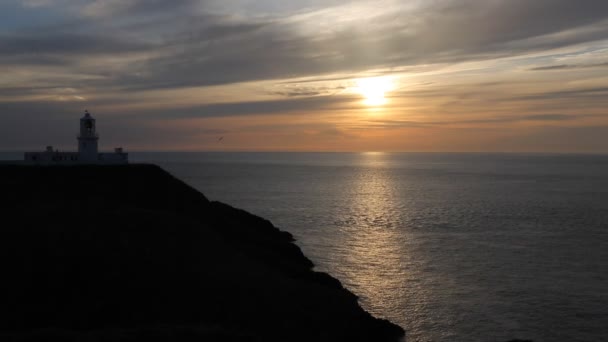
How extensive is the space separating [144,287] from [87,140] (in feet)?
121

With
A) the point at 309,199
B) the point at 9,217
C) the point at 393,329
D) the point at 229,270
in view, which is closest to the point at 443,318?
the point at 393,329

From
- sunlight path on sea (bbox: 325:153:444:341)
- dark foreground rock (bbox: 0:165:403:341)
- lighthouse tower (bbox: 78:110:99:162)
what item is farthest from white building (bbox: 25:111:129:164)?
sunlight path on sea (bbox: 325:153:444:341)

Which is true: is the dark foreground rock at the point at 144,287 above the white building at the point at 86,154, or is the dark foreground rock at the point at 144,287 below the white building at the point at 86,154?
below

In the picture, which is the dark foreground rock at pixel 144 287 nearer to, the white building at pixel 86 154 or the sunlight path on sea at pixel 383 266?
the sunlight path on sea at pixel 383 266

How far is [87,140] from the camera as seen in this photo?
189 ft

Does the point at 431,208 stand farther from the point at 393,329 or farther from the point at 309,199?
the point at 393,329

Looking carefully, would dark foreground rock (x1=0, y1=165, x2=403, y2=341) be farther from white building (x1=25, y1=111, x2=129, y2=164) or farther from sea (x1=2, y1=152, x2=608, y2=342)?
white building (x1=25, y1=111, x2=129, y2=164)

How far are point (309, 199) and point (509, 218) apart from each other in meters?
47.5

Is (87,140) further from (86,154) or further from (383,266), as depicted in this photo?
(383,266)

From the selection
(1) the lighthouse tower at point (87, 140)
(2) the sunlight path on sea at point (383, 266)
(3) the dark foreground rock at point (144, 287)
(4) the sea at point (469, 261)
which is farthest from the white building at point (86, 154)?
(2) the sunlight path on sea at point (383, 266)

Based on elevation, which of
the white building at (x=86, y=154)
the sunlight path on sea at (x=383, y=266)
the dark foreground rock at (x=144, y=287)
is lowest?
the sunlight path on sea at (x=383, y=266)

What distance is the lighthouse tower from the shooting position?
57188mm

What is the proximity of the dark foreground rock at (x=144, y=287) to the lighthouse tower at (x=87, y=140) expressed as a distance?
1811 cm

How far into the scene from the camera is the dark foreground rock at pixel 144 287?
23.9 metres
